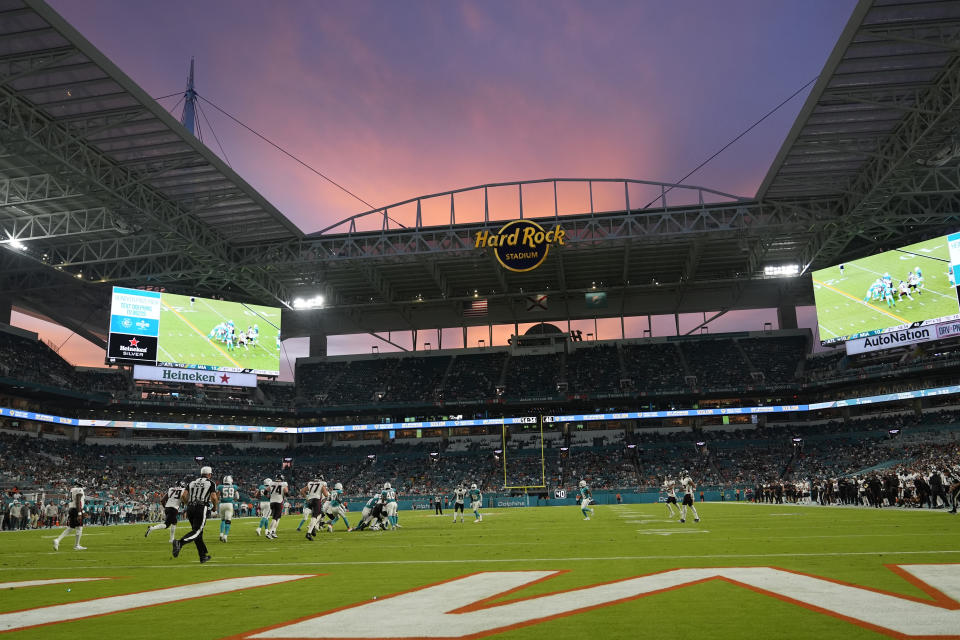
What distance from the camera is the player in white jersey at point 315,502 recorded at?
2001 cm

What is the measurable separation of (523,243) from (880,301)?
26011 millimetres

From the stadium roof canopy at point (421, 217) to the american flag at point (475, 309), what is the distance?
2.11 ft

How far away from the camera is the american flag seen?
6606cm

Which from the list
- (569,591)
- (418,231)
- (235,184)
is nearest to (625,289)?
(418,231)

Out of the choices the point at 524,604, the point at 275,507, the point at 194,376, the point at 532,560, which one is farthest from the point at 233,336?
the point at 524,604

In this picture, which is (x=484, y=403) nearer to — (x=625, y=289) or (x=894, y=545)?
(x=625, y=289)

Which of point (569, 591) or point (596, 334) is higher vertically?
point (596, 334)

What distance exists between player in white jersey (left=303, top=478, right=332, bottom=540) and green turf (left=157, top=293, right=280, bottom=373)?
112ft

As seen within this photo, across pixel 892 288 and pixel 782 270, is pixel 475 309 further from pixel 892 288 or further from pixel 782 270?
pixel 892 288

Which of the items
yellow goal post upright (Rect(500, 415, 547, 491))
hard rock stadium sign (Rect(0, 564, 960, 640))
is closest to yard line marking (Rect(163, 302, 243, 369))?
yellow goal post upright (Rect(500, 415, 547, 491))

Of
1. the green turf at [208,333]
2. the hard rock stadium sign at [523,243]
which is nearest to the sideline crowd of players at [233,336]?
the green turf at [208,333]

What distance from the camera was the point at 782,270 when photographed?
54.1m

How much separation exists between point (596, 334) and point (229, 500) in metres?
51.4

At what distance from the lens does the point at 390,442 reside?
7025 cm
